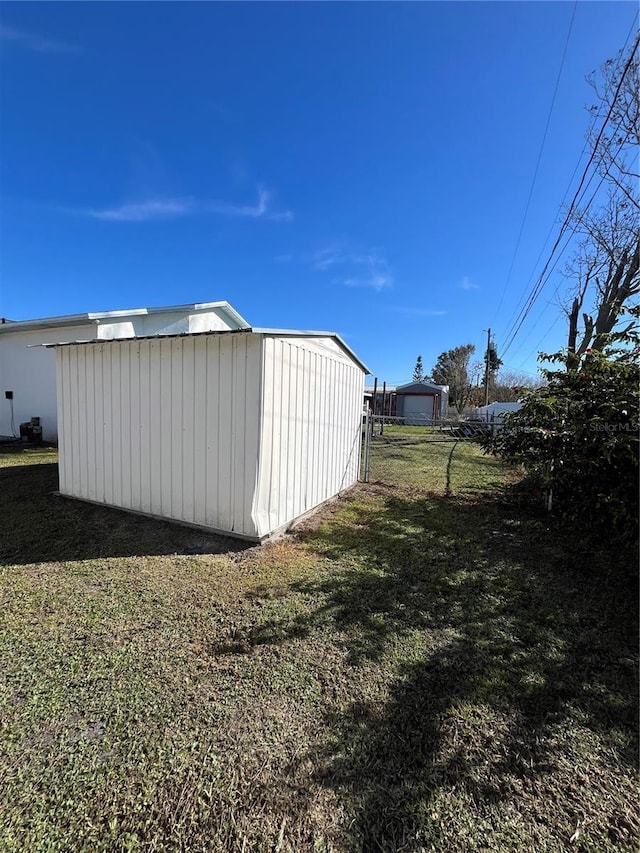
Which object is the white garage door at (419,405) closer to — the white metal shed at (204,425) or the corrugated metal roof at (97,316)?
the corrugated metal roof at (97,316)

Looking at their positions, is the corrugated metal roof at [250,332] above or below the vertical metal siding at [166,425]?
above

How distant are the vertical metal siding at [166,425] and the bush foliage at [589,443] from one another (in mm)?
3115

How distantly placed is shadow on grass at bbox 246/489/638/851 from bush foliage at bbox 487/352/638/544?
66cm

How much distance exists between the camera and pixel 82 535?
4250mm

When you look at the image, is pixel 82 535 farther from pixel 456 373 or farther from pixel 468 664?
pixel 456 373

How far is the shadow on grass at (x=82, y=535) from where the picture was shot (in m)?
3.81

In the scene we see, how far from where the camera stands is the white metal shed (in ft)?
13.1

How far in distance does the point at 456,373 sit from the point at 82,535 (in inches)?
1529

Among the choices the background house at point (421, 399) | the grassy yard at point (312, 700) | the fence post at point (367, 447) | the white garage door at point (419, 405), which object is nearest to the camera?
the grassy yard at point (312, 700)

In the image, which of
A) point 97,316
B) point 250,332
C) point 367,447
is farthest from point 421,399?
point 250,332

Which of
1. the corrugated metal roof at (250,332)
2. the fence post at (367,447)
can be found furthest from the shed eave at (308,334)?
the fence post at (367,447)

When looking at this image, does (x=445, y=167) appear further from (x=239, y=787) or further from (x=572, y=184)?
(x=239, y=787)

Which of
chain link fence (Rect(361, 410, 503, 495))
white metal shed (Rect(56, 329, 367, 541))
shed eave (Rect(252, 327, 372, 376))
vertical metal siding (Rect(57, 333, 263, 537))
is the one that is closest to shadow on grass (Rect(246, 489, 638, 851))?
white metal shed (Rect(56, 329, 367, 541))

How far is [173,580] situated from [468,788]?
2.61 meters
